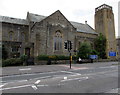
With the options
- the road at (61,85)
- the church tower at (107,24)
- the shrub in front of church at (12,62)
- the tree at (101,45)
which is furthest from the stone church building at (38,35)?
the road at (61,85)

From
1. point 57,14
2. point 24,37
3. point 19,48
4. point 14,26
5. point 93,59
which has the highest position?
point 57,14

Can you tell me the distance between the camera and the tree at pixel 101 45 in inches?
1812

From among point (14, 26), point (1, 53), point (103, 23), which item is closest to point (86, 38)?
point (103, 23)

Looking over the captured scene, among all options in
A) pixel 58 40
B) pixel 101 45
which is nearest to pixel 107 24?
pixel 101 45

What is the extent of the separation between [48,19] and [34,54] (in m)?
10.3

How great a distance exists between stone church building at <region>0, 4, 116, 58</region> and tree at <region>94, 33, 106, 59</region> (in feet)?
34.9

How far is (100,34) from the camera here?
48.5 metres

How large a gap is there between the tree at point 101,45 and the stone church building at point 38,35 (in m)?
10.6

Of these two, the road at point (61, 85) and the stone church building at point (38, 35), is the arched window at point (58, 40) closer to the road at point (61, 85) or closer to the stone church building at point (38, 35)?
the stone church building at point (38, 35)

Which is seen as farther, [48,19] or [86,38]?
[86,38]

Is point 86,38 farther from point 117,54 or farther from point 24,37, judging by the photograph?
point 24,37

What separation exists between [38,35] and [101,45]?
24.4 metres

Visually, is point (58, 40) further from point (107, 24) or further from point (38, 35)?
point (107, 24)

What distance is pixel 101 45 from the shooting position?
4647 centimetres
